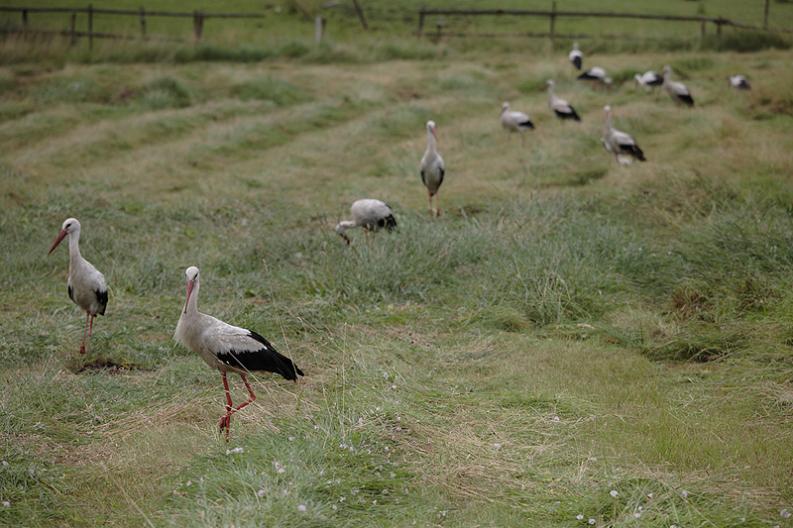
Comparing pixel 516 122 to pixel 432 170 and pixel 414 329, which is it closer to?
pixel 432 170

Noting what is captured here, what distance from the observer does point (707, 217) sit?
8969 millimetres

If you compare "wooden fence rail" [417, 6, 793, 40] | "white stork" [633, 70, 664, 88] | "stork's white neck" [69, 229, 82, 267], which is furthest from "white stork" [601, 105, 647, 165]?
"wooden fence rail" [417, 6, 793, 40]

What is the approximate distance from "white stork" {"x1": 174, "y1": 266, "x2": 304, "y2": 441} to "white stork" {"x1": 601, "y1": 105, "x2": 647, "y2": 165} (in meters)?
8.33

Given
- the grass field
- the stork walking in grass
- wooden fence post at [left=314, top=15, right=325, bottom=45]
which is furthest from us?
wooden fence post at [left=314, top=15, right=325, bottom=45]

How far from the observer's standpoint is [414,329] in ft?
23.5

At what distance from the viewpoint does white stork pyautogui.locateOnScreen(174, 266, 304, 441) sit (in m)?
5.72

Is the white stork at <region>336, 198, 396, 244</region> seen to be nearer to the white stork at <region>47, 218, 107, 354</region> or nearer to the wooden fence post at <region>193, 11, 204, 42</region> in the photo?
the white stork at <region>47, 218, 107, 354</region>

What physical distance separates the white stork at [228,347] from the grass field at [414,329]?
0.23 m

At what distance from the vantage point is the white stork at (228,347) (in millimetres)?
5723

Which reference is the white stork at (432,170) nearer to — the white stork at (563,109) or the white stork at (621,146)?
the white stork at (621,146)

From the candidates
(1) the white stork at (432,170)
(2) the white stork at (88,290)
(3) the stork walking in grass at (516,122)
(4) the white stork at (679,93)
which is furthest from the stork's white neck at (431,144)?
(4) the white stork at (679,93)

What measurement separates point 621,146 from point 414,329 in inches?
285

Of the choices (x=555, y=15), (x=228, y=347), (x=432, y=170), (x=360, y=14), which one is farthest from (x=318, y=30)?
(x=228, y=347)

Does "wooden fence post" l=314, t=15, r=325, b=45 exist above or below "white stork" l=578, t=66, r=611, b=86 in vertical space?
above
